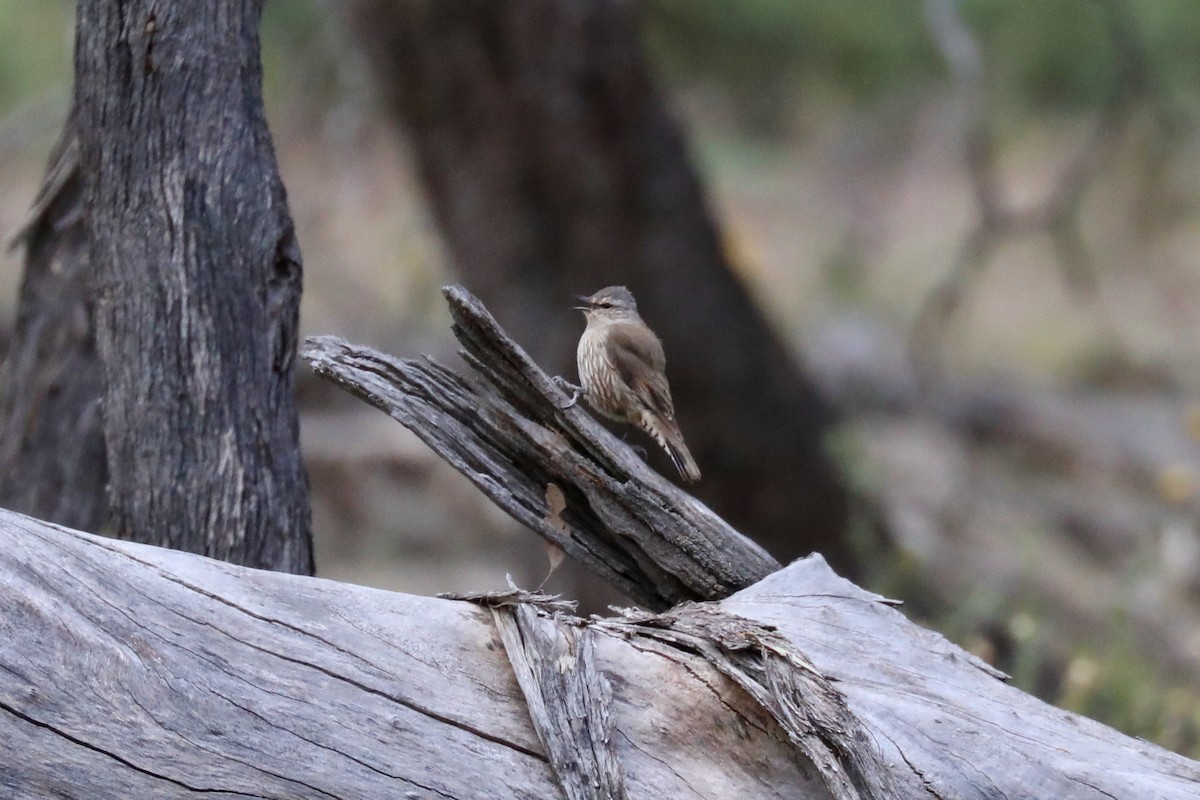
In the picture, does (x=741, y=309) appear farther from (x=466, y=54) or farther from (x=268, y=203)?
(x=268, y=203)

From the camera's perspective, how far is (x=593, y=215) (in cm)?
588

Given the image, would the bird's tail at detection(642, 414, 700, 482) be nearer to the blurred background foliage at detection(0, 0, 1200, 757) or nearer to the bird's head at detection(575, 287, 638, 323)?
the bird's head at detection(575, 287, 638, 323)

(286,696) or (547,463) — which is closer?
(286,696)

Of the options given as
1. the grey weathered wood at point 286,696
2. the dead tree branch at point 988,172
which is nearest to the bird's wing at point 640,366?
the grey weathered wood at point 286,696

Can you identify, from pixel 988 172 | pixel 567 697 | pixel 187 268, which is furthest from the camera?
pixel 988 172

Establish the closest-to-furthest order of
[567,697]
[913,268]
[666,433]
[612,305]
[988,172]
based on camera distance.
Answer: [567,697] → [666,433] → [612,305] → [988,172] → [913,268]

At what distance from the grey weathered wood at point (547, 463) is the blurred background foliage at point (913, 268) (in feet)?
6.15

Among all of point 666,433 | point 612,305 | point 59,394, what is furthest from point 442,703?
point 612,305

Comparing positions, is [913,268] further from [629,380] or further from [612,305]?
[629,380]

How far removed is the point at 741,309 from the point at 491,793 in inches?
165

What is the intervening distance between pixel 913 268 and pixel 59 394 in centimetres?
1228

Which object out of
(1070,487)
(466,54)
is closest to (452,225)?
(466,54)

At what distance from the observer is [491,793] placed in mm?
2199

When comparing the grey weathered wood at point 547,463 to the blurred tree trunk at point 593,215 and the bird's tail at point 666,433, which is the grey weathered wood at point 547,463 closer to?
the bird's tail at point 666,433
